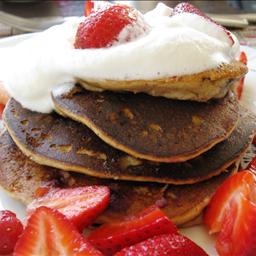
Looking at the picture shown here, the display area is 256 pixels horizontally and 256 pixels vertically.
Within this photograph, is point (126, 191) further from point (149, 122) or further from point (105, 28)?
point (105, 28)

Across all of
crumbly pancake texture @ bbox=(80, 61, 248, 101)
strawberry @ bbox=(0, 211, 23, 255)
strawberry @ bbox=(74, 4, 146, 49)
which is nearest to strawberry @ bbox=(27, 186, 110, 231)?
strawberry @ bbox=(0, 211, 23, 255)

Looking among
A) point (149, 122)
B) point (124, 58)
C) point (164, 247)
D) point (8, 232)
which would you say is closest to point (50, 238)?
point (8, 232)

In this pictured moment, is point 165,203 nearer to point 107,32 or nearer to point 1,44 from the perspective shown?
point 107,32

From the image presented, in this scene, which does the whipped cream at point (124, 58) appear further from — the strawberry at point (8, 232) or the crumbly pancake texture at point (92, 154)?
the strawberry at point (8, 232)

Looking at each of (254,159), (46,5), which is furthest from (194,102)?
(46,5)

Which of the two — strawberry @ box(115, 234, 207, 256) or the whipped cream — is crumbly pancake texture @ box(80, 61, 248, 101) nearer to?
the whipped cream
